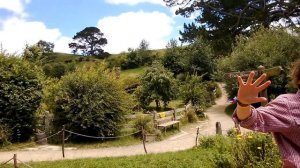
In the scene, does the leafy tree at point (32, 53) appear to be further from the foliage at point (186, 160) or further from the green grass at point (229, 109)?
the green grass at point (229, 109)

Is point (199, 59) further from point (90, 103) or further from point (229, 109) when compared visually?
point (90, 103)

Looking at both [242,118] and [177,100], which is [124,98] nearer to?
[177,100]

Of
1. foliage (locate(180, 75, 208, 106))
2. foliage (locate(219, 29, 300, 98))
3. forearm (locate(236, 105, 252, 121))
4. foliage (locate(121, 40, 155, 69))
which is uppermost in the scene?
foliage (locate(121, 40, 155, 69))

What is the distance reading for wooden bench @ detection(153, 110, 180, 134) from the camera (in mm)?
16734

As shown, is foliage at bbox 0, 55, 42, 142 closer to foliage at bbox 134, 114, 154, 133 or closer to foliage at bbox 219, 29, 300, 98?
foliage at bbox 134, 114, 154, 133

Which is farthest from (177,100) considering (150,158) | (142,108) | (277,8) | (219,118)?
(150,158)

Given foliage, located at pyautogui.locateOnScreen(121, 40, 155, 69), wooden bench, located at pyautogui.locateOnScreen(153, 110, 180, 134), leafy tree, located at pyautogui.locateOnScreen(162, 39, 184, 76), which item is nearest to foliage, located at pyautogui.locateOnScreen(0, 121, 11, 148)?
wooden bench, located at pyautogui.locateOnScreen(153, 110, 180, 134)

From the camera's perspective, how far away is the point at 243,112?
2799mm

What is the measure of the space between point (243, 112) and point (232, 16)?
94.6 ft

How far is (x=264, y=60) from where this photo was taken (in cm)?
2283

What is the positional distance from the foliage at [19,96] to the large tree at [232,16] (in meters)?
17.8

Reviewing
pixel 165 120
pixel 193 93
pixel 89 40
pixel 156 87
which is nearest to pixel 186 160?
pixel 165 120

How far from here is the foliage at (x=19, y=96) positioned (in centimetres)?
1491

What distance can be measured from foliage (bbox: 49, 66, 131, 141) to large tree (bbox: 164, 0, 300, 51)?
53.8ft
